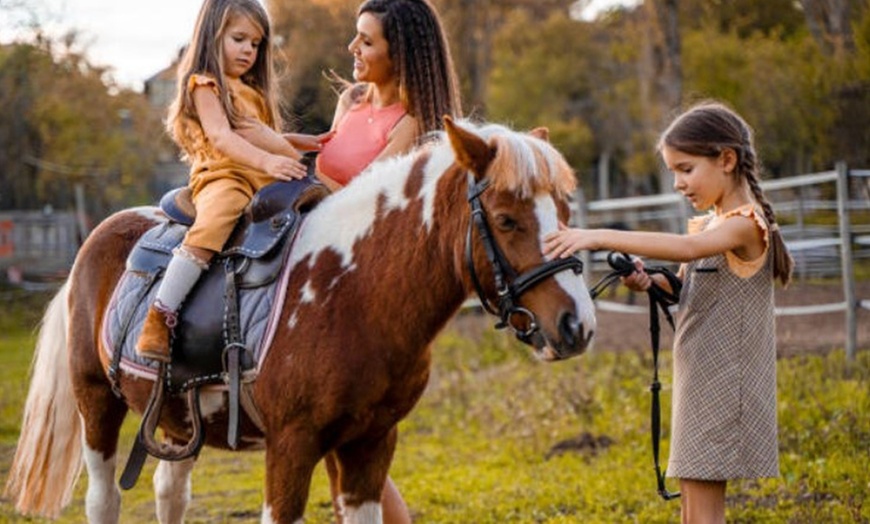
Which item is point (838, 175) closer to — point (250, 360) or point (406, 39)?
point (406, 39)

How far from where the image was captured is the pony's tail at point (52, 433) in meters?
5.16

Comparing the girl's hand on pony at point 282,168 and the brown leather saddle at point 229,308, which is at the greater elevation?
the girl's hand on pony at point 282,168

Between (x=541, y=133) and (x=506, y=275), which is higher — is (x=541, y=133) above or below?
above

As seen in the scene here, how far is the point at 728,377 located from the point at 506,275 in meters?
0.94

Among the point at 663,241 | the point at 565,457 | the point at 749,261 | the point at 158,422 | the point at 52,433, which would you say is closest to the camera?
the point at 663,241

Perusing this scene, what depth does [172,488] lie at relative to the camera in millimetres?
5023

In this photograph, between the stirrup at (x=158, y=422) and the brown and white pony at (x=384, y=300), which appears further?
the stirrup at (x=158, y=422)

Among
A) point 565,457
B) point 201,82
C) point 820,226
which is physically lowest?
point 565,457

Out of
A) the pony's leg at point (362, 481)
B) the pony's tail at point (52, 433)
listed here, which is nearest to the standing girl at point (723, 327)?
the pony's leg at point (362, 481)

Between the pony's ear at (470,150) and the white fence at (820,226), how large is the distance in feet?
Result: 18.5

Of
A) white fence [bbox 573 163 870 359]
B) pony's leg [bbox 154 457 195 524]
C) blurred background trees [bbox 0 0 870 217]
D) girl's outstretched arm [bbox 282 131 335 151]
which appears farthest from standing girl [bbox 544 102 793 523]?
blurred background trees [bbox 0 0 870 217]

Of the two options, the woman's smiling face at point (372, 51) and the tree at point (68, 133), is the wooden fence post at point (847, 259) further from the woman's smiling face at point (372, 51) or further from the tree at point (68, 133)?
the tree at point (68, 133)

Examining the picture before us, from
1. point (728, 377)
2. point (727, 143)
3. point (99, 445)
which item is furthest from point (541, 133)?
point (99, 445)

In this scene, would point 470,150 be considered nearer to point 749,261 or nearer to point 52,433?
point 749,261
